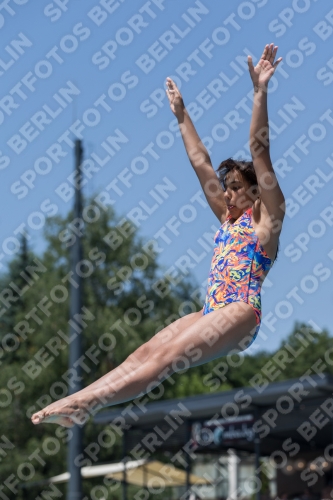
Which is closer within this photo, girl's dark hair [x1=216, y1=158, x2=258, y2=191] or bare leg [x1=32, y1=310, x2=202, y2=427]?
bare leg [x1=32, y1=310, x2=202, y2=427]

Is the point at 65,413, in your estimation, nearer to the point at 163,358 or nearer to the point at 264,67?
the point at 163,358

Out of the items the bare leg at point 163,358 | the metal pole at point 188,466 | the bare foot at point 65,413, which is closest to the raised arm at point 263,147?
the bare leg at point 163,358

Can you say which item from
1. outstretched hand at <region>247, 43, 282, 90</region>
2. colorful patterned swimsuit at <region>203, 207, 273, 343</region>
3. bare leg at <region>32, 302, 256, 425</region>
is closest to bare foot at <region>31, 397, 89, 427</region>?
bare leg at <region>32, 302, 256, 425</region>

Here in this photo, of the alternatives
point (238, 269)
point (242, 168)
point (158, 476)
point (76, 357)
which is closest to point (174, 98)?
point (242, 168)

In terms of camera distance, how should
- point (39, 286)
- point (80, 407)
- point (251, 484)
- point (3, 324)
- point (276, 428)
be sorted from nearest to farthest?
point (80, 407)
point (276, 428)
point (39, 286)
point (3, 324)
point (251, 484)

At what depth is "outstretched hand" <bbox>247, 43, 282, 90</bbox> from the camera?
428 cm

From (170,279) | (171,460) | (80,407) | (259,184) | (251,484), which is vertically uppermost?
(259,184)

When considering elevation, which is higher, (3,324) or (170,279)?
(170,279)

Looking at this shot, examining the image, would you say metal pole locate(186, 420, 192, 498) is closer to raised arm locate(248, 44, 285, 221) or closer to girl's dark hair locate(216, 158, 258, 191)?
girl's dark hair locate(216, 158, 258, 191)

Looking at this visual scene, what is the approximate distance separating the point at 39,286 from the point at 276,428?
1427 centimetres

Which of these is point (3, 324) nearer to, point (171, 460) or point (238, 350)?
point (171, 460)

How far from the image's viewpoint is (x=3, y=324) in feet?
99.8

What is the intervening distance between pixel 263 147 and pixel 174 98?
0.95 m

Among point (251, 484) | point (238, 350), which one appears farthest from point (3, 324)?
point (238, 350)
